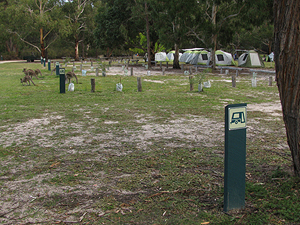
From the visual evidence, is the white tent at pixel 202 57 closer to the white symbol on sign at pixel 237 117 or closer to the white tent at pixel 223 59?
the white tent at pixel 223 59

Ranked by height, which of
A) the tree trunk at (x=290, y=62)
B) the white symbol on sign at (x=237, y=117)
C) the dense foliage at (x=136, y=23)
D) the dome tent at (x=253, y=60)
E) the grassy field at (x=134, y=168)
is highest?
the dense foliage at (x=136, y=23)

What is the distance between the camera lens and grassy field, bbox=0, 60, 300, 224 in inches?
130

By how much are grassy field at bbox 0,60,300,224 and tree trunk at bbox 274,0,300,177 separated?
65 cm

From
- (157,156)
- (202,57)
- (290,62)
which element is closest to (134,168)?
(157,156)

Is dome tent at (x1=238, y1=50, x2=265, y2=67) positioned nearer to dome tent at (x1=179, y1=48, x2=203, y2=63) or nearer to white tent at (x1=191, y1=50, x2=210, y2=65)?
white tent at (x1=191, y1=50, x2=210, y2=65)

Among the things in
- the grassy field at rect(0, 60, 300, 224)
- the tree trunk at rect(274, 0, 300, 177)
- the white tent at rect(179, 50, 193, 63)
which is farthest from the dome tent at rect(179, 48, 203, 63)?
the tree trunk at rect(274, 0, 300, 177)

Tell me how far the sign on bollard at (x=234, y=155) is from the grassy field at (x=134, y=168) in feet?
0.53

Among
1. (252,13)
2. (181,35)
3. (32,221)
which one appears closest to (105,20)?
(181,35)

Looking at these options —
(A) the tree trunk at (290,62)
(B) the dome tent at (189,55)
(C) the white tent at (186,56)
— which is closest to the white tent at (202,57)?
(B) the dome tent at (189,55)

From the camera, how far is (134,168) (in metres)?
4.64

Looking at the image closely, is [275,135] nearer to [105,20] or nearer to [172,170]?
[172,170]

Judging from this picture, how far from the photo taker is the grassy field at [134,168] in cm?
331

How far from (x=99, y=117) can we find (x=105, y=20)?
3396 cm

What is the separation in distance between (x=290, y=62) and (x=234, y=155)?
141 centimetres
